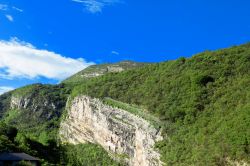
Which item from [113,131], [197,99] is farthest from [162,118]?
[113,131]

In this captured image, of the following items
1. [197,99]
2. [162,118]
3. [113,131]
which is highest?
[197,99]

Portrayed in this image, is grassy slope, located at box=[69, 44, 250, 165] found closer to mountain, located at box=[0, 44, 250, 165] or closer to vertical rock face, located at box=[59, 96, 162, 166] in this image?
mountain, located at box=[0, 44, 250, 165]

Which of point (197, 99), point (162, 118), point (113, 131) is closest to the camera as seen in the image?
point (197, 99)

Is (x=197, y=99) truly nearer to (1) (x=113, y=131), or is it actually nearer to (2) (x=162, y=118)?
(2) (x=162, y=118)

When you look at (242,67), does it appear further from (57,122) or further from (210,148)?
(57,122)

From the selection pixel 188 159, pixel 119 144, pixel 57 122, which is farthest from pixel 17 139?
pixel 57 122

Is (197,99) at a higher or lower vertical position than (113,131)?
higher

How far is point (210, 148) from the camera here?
6556 centimetres

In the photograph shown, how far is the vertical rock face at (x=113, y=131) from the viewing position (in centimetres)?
8325

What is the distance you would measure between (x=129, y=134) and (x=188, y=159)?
78.2ft

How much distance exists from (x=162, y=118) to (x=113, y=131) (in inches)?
622

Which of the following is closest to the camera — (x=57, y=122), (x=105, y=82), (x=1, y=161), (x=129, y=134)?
(x=1, y=161)

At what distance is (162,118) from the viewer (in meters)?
83.2

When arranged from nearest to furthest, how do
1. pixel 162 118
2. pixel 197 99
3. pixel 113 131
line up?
pixel 197 99 < pixel 162 118 < pixel 113 131
